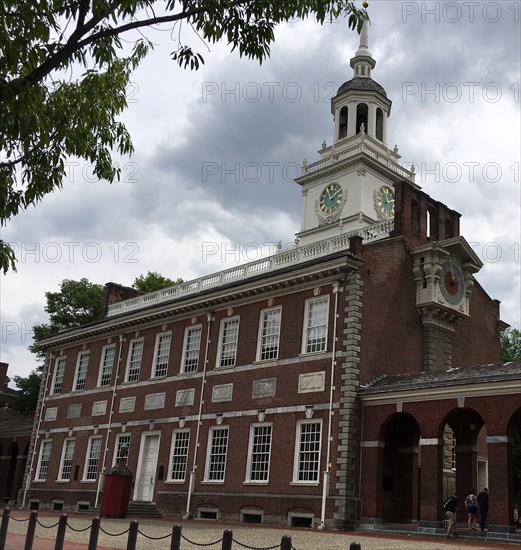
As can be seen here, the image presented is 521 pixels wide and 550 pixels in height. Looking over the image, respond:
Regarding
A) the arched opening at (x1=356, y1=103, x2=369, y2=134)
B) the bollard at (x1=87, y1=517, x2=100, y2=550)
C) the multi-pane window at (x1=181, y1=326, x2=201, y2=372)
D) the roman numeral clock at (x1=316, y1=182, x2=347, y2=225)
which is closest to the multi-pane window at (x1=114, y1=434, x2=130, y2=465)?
the multi-pane window at (x1=181, y1=326, x2=201, y2=372)

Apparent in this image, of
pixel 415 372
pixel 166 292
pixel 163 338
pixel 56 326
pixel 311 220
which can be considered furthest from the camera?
pixel 56 326

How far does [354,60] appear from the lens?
163ft

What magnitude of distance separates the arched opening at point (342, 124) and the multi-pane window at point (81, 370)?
21.6 m

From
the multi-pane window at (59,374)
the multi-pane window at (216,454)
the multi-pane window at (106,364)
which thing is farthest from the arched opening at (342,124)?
the multi-pane window at (216,454)

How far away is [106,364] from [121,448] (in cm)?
580

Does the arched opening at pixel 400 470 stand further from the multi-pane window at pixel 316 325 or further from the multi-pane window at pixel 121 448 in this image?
the multi-pane window at pixel 121 448

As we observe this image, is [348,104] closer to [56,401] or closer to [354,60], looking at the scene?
[354,60]

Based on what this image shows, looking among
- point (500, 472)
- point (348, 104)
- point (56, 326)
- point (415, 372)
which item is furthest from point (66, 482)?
point (348, 104)

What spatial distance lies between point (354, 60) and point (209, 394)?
2815 cm

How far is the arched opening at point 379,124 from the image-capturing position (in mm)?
48000

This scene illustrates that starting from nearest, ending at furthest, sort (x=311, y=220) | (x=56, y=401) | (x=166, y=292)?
(x=166, y=292), (x=56, y=401), (x=311, y=220)

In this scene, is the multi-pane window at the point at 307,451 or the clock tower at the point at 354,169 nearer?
the multi-pane window at the point at 307,451

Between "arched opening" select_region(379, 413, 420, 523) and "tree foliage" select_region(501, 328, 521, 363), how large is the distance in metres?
22.2

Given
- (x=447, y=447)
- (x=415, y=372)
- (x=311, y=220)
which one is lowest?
(x=447, y=447)
